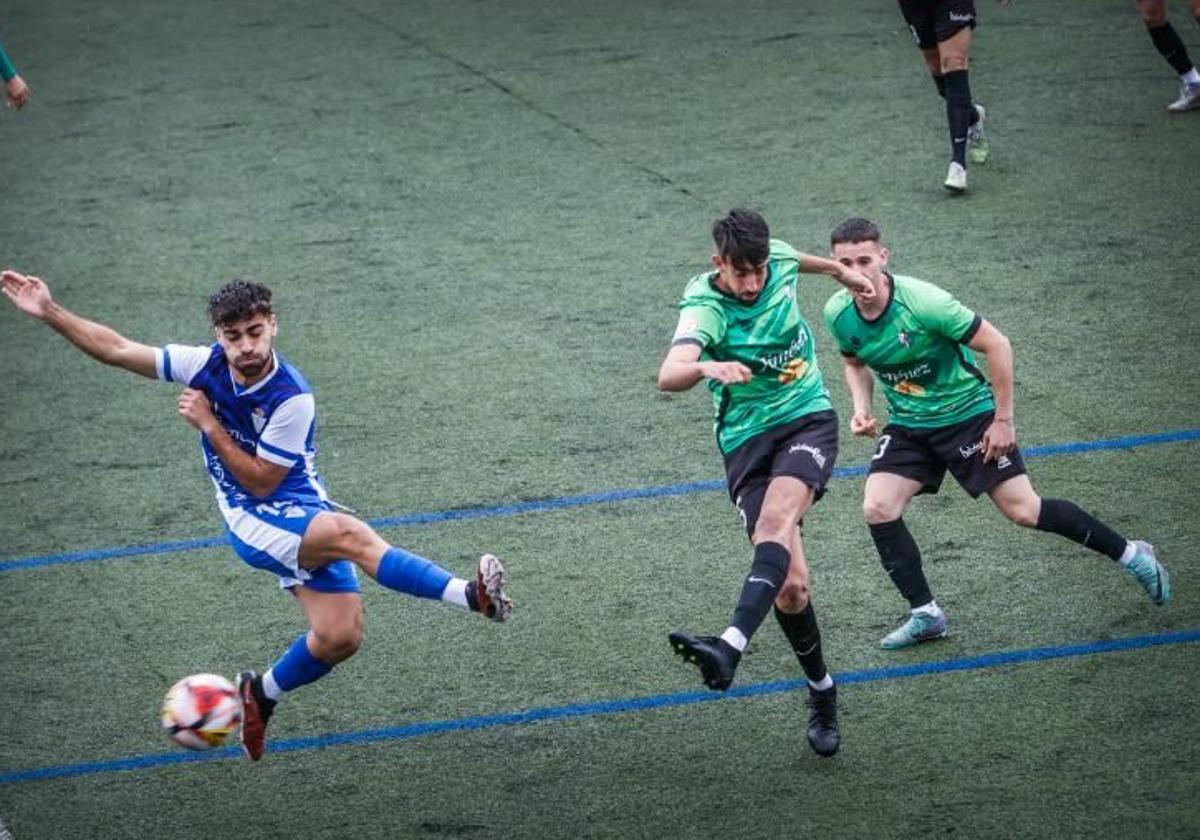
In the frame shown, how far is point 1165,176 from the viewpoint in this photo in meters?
12.4

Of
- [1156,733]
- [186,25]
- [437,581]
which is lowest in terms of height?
[186,25]

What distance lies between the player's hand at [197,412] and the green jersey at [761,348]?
169 cm

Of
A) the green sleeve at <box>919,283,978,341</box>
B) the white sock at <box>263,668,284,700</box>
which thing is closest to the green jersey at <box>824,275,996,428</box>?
the green sleeve at <box>919,283,978,341</box>

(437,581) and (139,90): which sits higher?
(437,581)

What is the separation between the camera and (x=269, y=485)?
6371 mm

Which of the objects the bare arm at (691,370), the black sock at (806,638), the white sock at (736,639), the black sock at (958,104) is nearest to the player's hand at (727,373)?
the bare arm at (691,370)

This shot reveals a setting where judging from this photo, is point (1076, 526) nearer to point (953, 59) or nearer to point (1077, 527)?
point (1077, 527)

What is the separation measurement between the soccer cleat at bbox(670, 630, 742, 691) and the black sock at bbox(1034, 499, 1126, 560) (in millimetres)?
1798

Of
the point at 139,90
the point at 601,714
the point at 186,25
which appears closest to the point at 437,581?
the point at 601,714

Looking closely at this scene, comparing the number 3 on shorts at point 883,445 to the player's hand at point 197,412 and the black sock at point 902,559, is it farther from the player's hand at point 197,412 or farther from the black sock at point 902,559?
the player's hand at point 197,412

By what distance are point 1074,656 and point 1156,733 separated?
70cm

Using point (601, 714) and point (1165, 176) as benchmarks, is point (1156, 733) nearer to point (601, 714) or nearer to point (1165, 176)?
point (601, 714)

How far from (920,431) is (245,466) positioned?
2648 millimetres

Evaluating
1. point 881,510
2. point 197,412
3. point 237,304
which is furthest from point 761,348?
point 197,412
